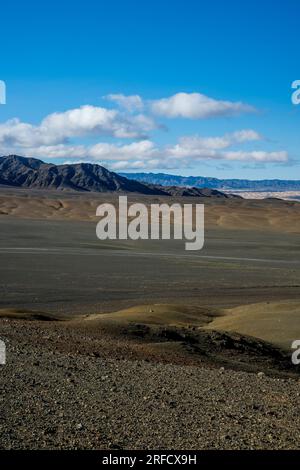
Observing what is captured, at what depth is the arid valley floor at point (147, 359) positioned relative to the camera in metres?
6.91

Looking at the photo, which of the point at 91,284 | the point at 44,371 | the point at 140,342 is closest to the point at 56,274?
the point at 91,284

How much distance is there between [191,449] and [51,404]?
193 centimetres

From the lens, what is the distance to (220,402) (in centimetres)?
820

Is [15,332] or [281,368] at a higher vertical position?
[15,332]

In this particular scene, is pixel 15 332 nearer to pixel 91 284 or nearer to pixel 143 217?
pixel 91 284

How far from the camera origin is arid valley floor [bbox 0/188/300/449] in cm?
691

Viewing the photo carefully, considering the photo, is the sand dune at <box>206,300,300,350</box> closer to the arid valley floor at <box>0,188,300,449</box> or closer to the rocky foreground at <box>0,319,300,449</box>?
the arid valley floor at <box>0,188,300,449</box>

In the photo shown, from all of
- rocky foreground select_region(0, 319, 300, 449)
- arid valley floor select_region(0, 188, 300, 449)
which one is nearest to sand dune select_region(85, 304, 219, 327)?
arid valley floor select_region(0, 188, 300, 449)

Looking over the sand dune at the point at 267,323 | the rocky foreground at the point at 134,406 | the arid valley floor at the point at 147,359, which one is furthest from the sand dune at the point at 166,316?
the rocky foreground at the point at 134,406

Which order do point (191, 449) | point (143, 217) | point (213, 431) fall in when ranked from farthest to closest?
1. point (143, 217)
2. point (213, 431)
3. point (191, 449)

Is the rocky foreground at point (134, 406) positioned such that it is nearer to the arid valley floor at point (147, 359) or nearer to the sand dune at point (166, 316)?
the arid valley floor at point (147, 359)

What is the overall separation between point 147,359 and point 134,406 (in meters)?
3.97

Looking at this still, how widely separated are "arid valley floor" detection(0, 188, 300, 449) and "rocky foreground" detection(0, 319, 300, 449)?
1cm

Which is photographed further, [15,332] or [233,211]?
[233,211]
